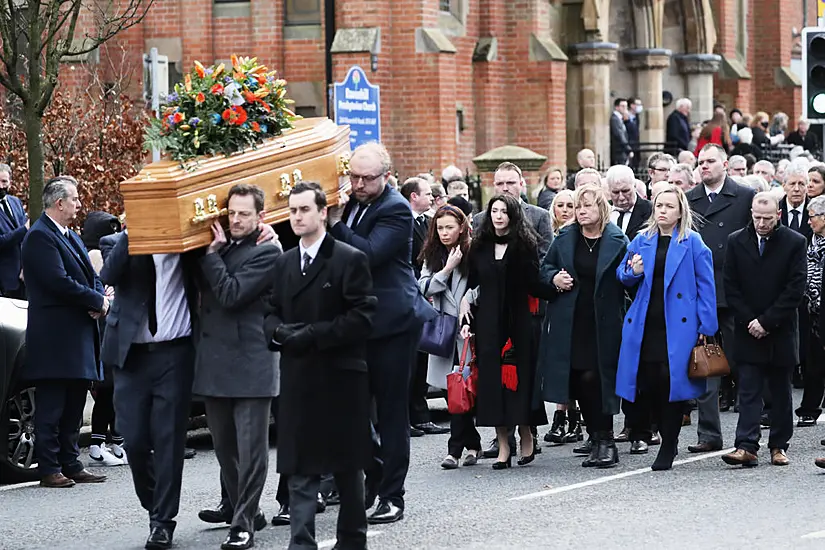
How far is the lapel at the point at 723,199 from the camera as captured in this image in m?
15.2

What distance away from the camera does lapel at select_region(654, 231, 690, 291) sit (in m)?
12.6

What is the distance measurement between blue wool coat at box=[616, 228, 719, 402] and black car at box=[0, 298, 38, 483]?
4160 millimetres

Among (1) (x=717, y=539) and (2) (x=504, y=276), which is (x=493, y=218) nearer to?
Result: (2) (x=504, y=276)

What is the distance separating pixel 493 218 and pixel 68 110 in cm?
1036

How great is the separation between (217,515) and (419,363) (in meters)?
5.15

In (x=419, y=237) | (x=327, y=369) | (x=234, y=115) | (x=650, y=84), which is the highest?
(x=650, y=84)

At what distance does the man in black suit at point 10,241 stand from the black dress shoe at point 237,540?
667 cm

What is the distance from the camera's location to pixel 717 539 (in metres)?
9.80

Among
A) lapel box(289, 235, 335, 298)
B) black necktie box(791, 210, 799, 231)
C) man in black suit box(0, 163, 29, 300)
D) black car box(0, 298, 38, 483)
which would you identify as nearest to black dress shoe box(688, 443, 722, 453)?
black necktie box(791, 210, 799, 231)

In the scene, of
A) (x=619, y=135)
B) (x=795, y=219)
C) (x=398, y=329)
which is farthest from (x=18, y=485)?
(x=619, y=135)

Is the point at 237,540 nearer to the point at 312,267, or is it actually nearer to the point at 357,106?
the point at 312,267

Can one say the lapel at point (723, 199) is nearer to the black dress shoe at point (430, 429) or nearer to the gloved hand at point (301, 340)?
the black dress shoe at point (430, 429)

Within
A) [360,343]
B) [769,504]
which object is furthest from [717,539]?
[360,343]

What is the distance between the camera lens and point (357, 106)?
21.3 meters
